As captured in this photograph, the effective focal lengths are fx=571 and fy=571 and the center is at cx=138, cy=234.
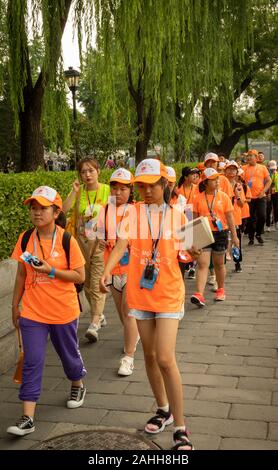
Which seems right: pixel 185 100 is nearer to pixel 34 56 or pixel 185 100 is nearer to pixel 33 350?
pixel 34 56

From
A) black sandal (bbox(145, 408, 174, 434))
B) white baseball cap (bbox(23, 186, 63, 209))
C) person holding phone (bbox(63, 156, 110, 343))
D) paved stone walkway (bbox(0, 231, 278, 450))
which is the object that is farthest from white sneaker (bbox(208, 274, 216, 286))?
white baseball cap (bbox(23, 186, 63, 209))

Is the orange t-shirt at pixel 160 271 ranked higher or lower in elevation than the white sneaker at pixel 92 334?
higher

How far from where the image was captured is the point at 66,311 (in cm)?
404

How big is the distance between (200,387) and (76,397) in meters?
0.97

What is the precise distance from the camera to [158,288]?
3.59 metres

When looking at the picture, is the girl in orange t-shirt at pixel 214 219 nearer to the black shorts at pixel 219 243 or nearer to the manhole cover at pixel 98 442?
the black shorts at pixel 219 243

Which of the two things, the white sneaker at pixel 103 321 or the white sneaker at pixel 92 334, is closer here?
the white sneaker at pixel 92 334

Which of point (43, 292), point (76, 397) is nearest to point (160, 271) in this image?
point (43, 292)

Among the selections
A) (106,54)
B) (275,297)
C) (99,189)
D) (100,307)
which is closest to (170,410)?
(100,307)

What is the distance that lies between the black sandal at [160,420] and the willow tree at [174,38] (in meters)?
5.04

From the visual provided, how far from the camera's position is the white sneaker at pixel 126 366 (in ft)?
15.7

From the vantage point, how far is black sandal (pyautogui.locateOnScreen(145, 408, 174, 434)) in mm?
3724

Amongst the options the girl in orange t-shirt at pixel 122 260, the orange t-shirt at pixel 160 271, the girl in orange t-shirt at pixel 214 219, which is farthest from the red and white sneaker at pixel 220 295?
the orange t-shirt at pixel 160 271

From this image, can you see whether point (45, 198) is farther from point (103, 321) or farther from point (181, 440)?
point (103, 321)
